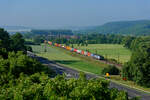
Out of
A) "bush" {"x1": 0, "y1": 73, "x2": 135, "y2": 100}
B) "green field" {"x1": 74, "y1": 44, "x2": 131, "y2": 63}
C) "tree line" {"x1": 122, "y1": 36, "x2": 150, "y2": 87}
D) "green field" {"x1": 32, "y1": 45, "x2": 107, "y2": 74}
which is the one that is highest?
"bush" {"x1": 0, "y1": 73, "x2": 135, "y2": 100}

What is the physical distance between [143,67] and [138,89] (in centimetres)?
617

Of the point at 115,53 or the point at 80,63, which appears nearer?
the point at 80,63

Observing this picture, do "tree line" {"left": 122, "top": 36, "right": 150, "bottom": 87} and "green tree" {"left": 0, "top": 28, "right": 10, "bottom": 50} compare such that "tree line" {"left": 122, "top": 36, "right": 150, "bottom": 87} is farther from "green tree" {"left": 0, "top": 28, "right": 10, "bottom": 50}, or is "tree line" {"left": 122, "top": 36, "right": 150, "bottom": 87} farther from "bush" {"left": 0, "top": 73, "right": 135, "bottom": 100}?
"bush" {"left": 0, "top": 73, "right": 135, "bottom": 100}

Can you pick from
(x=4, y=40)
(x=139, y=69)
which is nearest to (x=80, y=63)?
(x=4, y=40)

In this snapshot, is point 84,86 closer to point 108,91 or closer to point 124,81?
point 108,91

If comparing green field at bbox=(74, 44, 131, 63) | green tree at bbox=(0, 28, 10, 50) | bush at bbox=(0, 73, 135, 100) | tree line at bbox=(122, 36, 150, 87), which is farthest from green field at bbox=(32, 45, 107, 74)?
bush at bbox=(0, 73, 135, 100)

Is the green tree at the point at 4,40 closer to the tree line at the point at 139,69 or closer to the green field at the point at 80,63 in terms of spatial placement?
the green field at the point at 80,63

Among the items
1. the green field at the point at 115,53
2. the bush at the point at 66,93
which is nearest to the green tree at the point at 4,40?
the bush at the point at 66,93

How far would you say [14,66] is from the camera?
28.5 metres

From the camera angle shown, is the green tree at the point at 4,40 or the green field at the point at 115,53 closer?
the green tree at the point at 4,40

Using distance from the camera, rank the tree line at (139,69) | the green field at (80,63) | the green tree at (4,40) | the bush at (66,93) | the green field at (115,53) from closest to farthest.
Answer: the bush at (66,93), the tree line at (139,69), the green tree at (4,40), the green field at (80,63), the green field at (115,53)

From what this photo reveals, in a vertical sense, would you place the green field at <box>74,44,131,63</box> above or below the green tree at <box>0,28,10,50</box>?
below

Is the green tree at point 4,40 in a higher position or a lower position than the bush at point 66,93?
lower

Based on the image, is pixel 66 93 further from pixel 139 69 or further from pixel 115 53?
pixel 115 53
